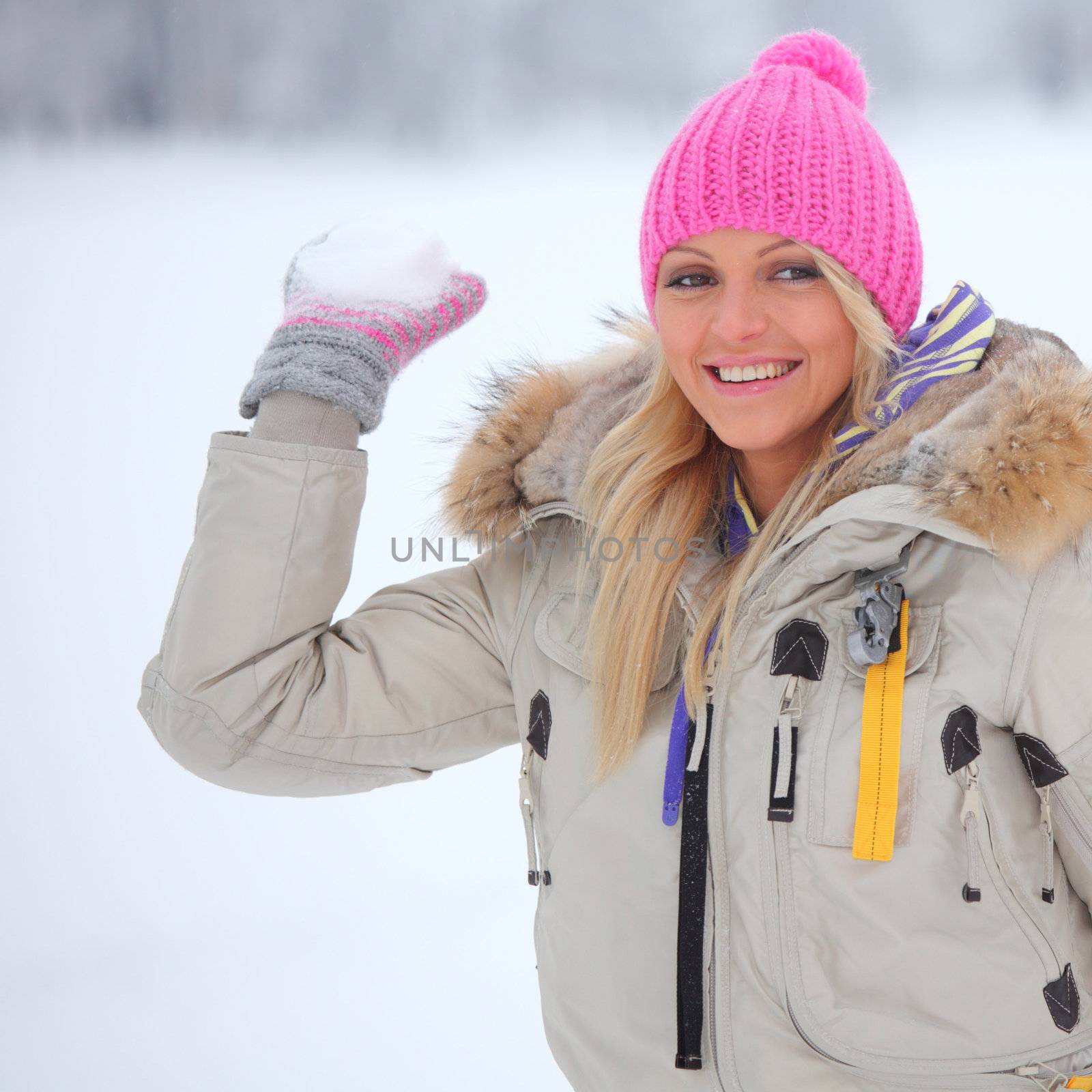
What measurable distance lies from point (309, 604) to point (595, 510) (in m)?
0.37

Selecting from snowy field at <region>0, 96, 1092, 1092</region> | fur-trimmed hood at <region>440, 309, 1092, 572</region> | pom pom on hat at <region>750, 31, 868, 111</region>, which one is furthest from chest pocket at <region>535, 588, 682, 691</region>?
snowy field at <region>0, 96, 1092, 1092</region>

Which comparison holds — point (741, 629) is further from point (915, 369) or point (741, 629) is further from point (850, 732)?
point (915, 369)

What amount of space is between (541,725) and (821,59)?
35.8 inches

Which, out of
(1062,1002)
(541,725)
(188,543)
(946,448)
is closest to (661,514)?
(541,725)

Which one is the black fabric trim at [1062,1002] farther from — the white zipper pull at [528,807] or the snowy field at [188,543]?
the snowy field at [188,543]

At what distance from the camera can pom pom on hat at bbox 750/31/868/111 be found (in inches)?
57.4

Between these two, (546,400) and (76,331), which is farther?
(76,331)

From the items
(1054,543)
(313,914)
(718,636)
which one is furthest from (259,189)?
(1054,543)

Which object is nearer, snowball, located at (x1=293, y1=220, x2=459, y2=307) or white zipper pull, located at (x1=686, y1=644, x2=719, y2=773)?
white zipper pull, located at (x1=686, y1=644, x2=719, y2=773)

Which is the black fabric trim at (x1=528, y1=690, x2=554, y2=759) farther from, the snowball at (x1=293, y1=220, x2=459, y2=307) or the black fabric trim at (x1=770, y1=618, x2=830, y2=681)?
the snowball at (x1=293, y1=220, x2=459, y2=307)

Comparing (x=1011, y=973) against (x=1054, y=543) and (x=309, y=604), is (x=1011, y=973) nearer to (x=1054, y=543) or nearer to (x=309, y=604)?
(x=1054, y=543)

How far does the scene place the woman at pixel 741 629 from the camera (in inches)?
44.9

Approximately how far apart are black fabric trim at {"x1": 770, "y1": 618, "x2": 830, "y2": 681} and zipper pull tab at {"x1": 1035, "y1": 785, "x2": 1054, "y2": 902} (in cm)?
24

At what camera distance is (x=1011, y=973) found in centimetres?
115
